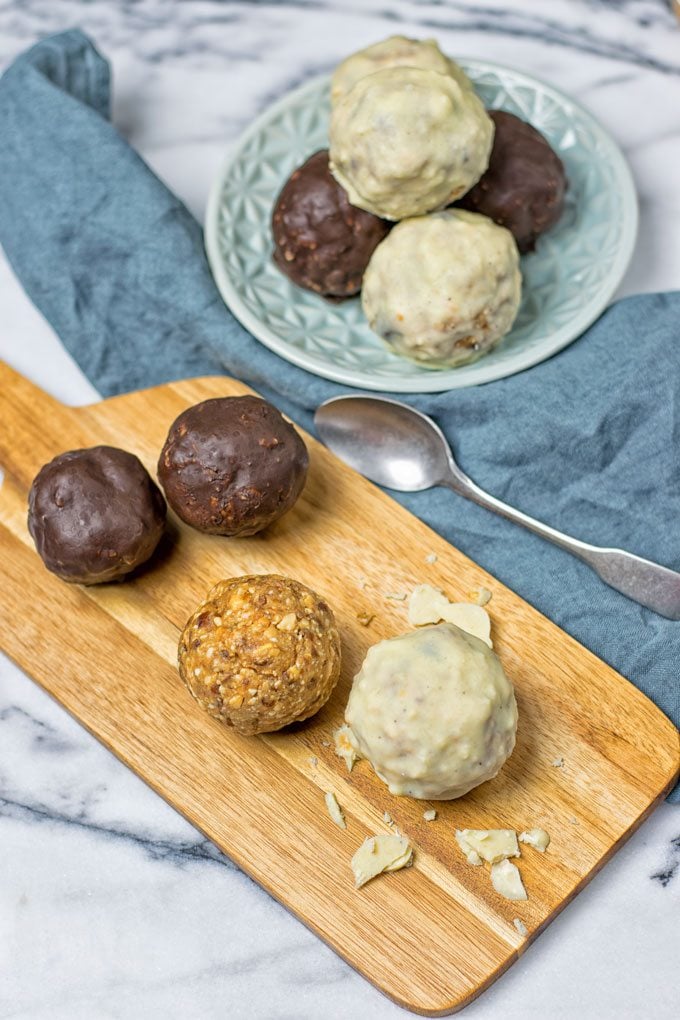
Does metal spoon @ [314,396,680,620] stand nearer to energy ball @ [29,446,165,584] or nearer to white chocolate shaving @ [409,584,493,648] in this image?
white chocolate shaving @ [409,584,493,648]

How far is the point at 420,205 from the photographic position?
8.65ft

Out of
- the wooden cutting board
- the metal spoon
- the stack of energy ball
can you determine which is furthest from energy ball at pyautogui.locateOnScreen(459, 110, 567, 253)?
the wooden cutting board

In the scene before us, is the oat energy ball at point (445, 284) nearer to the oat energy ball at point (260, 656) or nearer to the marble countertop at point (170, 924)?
the oat energy ball at point (260, 656)

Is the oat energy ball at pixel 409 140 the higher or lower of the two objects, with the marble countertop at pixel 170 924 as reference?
higher

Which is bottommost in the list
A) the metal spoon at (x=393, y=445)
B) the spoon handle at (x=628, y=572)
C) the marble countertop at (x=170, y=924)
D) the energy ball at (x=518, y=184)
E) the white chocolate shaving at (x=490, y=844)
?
the marble countertop at (x=170, y=924)

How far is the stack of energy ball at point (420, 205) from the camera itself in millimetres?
2559

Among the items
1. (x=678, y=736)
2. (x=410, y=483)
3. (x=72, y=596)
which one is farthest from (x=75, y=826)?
(x=678, y=736)

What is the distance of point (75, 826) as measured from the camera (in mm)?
2414

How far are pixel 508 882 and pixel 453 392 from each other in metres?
1.11

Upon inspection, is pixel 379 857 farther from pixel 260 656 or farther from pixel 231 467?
pixel 231 467

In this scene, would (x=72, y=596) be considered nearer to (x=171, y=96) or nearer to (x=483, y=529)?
(x=483, y=529)

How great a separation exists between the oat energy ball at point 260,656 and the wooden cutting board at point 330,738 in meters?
0.14

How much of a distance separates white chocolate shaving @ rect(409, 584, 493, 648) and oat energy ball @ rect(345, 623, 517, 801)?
0.60 feet

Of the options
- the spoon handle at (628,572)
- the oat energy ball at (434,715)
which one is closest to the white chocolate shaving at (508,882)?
the oat energy ball at (434,715)
